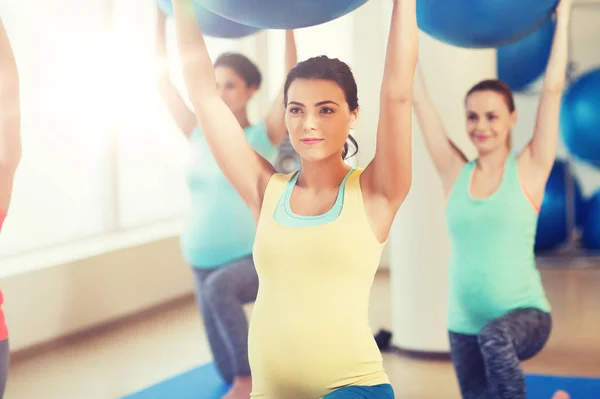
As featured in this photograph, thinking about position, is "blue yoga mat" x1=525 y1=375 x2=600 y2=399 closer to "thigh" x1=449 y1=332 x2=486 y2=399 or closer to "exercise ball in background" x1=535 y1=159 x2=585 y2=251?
"thigh" x1=449 y1=332 x2=486 y2=399

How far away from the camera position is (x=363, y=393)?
1483mm

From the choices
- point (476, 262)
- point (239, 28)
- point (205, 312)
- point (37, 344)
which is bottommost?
point (37, 344)

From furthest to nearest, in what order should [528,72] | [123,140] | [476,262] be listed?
[123,140], [528,72], [476,262]

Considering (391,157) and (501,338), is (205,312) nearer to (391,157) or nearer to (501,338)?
(501,338)

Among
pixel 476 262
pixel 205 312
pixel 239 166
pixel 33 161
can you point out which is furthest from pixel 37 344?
pixel 239 166

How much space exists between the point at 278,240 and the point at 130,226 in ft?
11.5

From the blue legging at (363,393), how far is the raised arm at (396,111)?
1.06 feet

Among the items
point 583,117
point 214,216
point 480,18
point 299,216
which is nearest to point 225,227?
point 214,216

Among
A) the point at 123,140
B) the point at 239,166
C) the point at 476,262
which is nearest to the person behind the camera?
the point at 239,166

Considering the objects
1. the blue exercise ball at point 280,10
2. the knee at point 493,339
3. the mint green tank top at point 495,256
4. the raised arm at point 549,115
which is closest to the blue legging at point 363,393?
the blue exercise ball at point 280,10

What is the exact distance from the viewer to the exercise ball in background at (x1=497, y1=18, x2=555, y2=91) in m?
4.05

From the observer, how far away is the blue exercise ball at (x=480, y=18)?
6.70 feet

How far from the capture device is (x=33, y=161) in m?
4.11

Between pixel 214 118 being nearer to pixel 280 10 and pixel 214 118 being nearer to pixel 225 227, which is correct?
pixel 280 10
